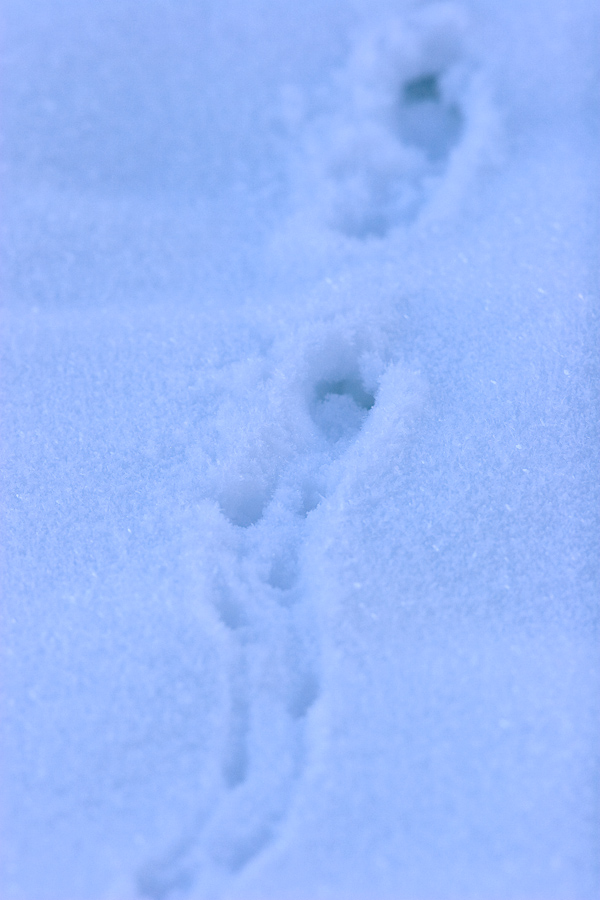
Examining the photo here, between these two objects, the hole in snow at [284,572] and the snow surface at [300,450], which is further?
the hole in snow at [284,572]

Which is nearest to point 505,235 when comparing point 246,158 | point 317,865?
point 246,158

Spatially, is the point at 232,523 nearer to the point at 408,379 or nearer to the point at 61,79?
the point at 408,379

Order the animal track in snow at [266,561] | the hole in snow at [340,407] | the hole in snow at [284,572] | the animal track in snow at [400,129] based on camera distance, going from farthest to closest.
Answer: the animal track in snow at [400,129], the hole in snow at [340,407], the hole in snow at [284,572], the animal track in snow at [266,561]

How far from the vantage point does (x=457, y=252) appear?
116cm

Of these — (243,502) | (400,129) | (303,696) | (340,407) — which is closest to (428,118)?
(400,129)

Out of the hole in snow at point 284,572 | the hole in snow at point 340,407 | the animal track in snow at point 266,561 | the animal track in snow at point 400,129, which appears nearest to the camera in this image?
the animal track in snow at point 266,561

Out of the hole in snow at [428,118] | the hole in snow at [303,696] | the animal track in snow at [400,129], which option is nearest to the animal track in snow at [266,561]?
the hole in snow at [303,696]

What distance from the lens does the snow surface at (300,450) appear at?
830 millimetres

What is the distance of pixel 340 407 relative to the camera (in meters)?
1.08

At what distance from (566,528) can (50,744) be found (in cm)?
63

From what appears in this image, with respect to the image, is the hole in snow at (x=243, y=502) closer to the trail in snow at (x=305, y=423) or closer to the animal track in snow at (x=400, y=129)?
the trail in snow at (x=305, y=423)

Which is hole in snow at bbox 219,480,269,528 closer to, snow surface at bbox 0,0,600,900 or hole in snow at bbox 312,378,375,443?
snow surface at bbox 0,0,600,900

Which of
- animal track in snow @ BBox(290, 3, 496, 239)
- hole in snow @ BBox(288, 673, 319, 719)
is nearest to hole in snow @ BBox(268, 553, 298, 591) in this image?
hole in snow @ BBox(288, 673, 319, 719)

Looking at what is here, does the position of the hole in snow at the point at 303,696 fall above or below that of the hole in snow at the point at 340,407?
below
